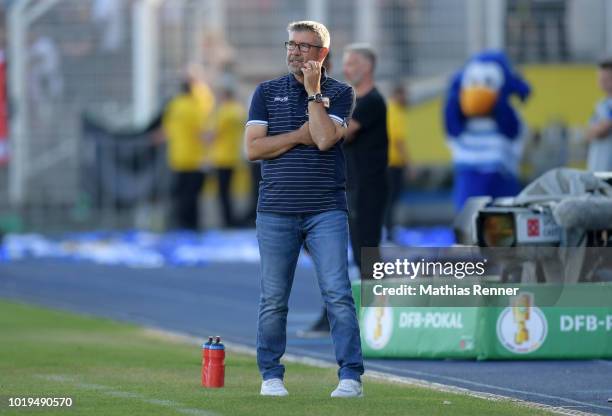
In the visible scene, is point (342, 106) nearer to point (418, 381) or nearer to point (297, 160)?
point (297, 160)

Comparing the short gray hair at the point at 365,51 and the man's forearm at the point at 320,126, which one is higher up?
the short gray hair at the point at 365,51

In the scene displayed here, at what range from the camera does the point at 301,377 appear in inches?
430

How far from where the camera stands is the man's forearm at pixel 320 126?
922 cm

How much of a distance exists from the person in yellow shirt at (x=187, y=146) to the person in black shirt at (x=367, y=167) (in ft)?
47.0

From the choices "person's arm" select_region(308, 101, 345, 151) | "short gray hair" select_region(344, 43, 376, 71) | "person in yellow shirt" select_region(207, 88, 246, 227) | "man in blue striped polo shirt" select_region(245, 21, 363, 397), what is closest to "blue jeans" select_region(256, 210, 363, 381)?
"man in blue striped polo shirt" select_region(245, 21, 363, 397)

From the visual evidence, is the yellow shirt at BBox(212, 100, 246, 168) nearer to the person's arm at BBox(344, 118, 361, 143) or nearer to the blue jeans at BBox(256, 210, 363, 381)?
the person's arm at BBox(344, 118, 361, 143)

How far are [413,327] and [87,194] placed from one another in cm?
1707

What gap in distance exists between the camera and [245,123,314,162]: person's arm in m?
9.32

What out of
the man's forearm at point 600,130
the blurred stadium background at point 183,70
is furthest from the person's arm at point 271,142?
the blurred stadium background at point 183,70

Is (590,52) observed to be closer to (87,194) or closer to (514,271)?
(87,194)

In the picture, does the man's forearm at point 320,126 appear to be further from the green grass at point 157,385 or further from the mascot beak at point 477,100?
the mascot beak at point 477,100

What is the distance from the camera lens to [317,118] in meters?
9.21

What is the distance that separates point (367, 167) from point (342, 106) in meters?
4.05

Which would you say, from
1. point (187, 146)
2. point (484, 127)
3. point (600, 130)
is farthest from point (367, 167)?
point (187, 146)
